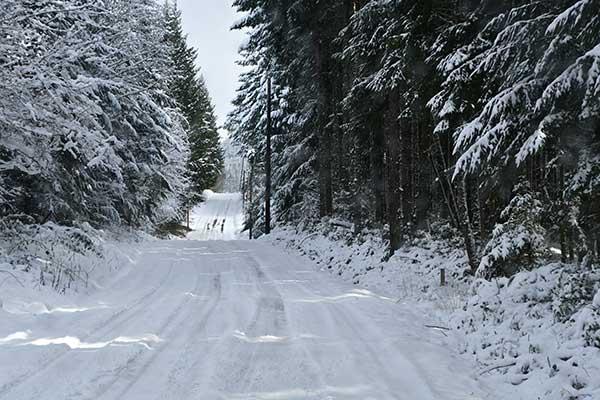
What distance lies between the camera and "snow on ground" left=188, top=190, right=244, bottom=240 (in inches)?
1928

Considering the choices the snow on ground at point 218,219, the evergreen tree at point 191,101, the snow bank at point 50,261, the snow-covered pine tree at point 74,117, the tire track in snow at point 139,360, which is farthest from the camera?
the snow on ground at point 218,219

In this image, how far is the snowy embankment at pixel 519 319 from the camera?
4.33 meters

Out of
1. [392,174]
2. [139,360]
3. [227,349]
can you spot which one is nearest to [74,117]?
[139,360]

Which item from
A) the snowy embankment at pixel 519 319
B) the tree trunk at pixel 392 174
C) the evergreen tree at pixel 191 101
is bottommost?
the snowy embankment at pixel 519 319

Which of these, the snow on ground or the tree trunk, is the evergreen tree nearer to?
the snow on ground

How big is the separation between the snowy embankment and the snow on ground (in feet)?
120

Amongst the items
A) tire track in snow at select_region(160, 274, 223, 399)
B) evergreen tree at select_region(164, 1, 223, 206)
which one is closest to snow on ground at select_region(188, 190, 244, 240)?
evergreen tree at select_region(164, 1, 223, 206)

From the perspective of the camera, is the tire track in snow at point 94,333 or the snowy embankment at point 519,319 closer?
the tire track in snow at point 94,333

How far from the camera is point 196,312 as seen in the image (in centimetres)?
707

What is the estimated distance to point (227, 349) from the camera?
17.6 feet

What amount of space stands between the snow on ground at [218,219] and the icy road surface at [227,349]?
36.9 meters

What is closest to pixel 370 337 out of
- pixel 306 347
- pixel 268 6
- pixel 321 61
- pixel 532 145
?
pixel 306 347

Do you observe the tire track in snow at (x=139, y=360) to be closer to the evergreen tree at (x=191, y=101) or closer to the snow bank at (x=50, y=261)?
the snow bank at (x=50, y=261)

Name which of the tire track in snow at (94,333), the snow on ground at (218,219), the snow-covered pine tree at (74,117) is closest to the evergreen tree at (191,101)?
the snow on ground at (218,219)
